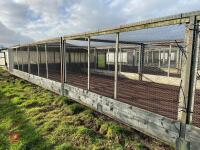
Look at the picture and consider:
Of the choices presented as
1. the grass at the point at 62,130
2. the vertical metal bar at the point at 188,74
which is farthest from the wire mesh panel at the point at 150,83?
the grass at the point at 62,130

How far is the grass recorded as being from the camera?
6191 mm

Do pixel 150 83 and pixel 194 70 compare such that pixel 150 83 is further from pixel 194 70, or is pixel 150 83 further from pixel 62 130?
pixel 194 70

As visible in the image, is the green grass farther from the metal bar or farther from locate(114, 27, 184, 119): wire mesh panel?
the metal bar

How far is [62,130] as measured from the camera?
702 centimetres

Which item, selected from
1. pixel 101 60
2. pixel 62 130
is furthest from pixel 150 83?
pixel 101 60

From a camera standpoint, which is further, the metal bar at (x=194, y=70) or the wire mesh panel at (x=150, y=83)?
the wire mesh panel at (x=150, y=83)

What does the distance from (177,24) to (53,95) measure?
8.86 m

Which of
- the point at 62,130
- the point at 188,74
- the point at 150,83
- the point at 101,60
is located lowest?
the point at 62,130

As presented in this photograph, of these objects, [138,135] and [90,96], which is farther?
[90,96]

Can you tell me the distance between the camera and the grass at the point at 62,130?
20.3ft

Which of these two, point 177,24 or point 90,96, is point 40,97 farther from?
point 177,24

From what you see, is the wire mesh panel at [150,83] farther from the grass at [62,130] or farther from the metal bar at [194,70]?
the grass at [62,130]

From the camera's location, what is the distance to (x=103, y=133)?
6.85 meters

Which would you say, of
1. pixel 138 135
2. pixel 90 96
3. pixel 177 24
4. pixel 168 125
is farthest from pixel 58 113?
pixel 177 24
